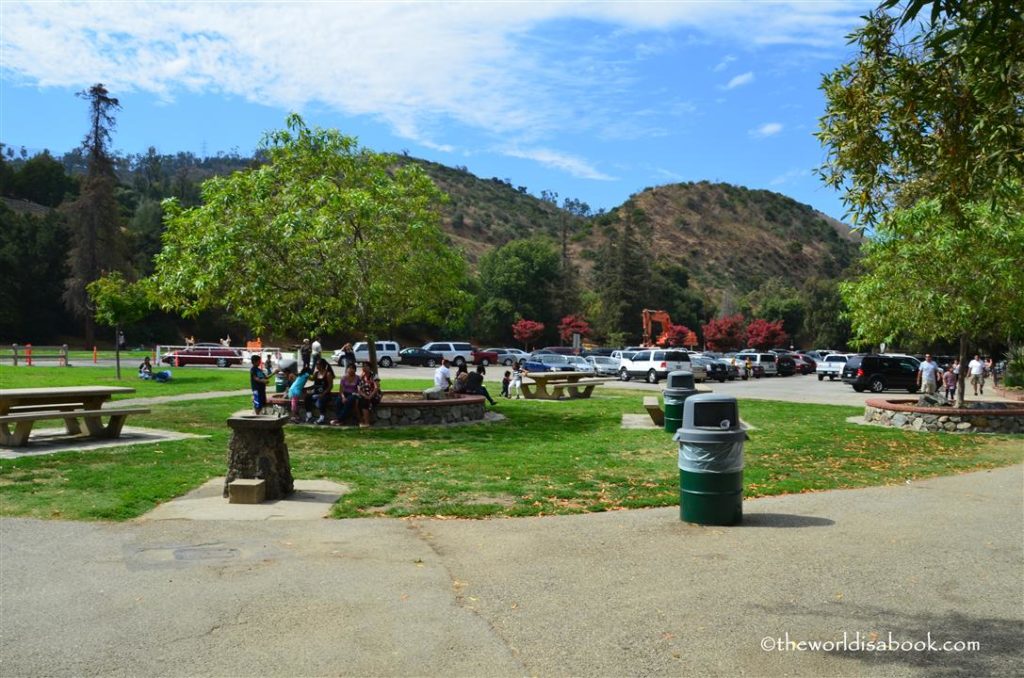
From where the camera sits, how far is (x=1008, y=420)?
18.6m

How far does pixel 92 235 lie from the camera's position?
227ft

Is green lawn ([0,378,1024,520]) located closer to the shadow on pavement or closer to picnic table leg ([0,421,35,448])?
the shadow on pavement

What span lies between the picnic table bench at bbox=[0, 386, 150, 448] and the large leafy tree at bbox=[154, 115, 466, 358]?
2850mm

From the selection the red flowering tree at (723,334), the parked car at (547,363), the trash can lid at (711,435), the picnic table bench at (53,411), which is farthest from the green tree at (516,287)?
the trash can lid at (711,435)

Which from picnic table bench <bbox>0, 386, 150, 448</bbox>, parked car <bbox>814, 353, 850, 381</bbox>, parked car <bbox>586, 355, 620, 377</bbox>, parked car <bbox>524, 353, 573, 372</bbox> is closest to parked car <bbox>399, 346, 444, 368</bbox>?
parked car <bbox>524, 353, 573, 372</bbox>

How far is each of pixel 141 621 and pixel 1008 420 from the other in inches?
741

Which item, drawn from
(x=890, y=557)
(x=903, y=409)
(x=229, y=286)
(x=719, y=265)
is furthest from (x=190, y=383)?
(x=719, y=265)

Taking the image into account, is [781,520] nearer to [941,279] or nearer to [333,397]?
[333,397]

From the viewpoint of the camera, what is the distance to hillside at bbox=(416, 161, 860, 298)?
128m

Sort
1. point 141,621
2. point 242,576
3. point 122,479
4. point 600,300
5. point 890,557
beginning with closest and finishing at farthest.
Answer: point 141,621 < point 242,576 < point 890,557 < point 122,479 < point 600,300

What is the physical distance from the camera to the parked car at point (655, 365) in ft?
133

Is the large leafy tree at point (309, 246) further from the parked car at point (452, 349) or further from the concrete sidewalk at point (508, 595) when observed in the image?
the parked car at point (452, 349)

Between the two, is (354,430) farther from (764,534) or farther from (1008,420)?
(1008,420)

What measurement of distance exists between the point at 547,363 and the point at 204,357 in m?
18.2
